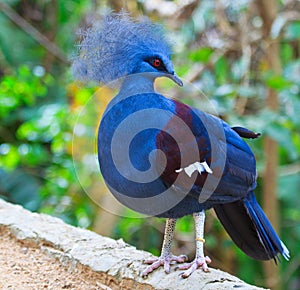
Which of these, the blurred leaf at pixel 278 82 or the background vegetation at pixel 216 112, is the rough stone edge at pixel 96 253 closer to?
the background vegetation at pixel 216 112

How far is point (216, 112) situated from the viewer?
10.4 feet

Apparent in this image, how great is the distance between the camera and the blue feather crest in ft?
5.91

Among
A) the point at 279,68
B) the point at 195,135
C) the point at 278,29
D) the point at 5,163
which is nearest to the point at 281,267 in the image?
the point at 279,68

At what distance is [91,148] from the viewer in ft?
11.2

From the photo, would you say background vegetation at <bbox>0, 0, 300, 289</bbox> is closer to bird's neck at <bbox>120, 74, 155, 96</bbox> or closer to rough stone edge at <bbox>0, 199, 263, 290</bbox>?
rough stone edge at <bbox>0, 199, 263, 290</bbox>

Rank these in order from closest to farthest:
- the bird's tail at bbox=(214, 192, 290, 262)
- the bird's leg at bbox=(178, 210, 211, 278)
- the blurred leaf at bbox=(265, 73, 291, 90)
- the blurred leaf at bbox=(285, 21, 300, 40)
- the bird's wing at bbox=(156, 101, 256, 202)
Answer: the bird's wing at bbox=(156, 101, 256, 202) → the bird's leg at bbox=(178, 210, 211, 278) → the bird's tail at bbox=(214, 192, 290, 262) → the blurred leaf at bbox=(265, 73, 291, 90) → the blurred leaf at bbox=(285, 21, 300, 40)

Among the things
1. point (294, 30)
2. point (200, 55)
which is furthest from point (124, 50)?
point (294, 30)

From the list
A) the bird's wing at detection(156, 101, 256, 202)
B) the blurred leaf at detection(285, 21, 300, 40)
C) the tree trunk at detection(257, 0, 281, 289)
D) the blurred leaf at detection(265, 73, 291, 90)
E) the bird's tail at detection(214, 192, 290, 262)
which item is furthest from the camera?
the tree trunk at detection(257, 0, 281, 289)

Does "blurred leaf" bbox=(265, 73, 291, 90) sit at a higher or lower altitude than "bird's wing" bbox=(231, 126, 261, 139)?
higher

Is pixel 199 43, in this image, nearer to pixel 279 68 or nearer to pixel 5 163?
pixel 279 68

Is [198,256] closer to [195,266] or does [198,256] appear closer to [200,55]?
[195,266]

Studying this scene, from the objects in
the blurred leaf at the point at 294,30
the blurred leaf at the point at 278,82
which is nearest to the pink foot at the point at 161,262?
the blurred leaf at the point at 278,82

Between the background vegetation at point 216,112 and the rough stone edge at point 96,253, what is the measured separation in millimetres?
1057

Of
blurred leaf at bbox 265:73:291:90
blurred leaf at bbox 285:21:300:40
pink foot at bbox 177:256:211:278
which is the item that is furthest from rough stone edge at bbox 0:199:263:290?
blurred leaf at bbox 285:21:300:40
